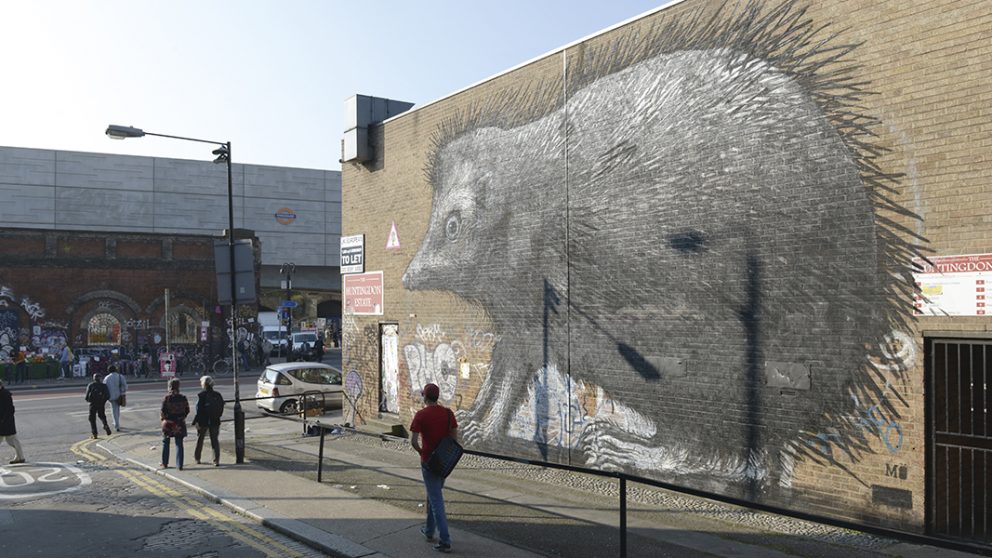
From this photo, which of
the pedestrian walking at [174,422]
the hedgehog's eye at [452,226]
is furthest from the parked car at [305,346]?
the pedestrian walking at [174,422]

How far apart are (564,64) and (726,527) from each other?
7.68 metres

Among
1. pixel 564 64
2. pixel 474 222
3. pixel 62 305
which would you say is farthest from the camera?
pixel 62 305

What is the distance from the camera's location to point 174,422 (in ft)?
42.4

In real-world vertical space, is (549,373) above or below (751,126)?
below

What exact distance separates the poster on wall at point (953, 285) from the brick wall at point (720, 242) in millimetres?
111

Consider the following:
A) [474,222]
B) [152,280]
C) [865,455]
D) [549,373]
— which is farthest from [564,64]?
[152,280]

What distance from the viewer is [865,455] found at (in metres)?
8.67

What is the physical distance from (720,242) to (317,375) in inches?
552

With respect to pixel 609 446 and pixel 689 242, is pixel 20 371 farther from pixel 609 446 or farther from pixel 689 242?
pixel 689 242

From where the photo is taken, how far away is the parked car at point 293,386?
20297mm

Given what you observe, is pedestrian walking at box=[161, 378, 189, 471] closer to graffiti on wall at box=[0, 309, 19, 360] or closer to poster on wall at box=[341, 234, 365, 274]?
poster on wall at box=[341, 234, 365, 274]

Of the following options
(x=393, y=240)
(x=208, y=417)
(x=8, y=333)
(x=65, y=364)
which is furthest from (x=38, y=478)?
(x=8, y=333)

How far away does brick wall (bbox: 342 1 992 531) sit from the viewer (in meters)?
8.34

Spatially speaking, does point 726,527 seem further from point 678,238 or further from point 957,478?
point 678,238
